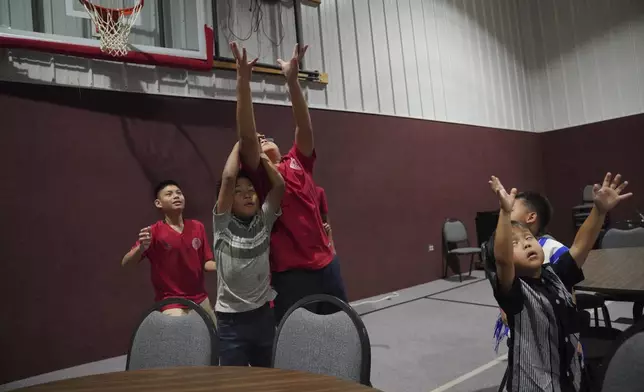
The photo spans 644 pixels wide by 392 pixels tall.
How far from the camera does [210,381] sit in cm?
118

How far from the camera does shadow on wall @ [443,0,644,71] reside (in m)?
6.84

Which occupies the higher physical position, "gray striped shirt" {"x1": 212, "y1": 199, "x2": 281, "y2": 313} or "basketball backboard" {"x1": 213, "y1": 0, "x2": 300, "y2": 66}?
"basketball backboard" {"x1": 213, "y1": 0, "x2": 300, "y2": 66}

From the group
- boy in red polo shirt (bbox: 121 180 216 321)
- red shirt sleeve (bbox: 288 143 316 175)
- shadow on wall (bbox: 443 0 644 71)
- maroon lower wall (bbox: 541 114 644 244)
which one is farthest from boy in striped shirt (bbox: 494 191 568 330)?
maroon lower wall (bbox: 541 114 644 244)

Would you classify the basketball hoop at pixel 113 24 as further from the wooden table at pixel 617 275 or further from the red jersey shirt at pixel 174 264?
the wooden table at pixel 617 275

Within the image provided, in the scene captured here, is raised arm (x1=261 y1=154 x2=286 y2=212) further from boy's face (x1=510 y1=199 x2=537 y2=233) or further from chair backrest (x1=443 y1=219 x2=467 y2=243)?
chair backrest (x1=443 y1=219 x2=467 y2=243)

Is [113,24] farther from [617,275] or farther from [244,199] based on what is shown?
[617,275]

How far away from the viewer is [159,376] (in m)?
1.25

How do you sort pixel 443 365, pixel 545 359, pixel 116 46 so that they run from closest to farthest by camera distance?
pixel 545 359
pixel 443 365
pixel 116 46

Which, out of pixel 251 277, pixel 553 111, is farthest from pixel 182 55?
pixel 553 111

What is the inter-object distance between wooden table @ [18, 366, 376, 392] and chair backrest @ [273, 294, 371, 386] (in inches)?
7.8

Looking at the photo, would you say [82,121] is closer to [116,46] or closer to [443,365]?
[116,46]

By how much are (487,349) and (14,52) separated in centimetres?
407

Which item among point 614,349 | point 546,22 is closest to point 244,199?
point 614,349

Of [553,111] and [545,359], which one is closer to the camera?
[545,359]
